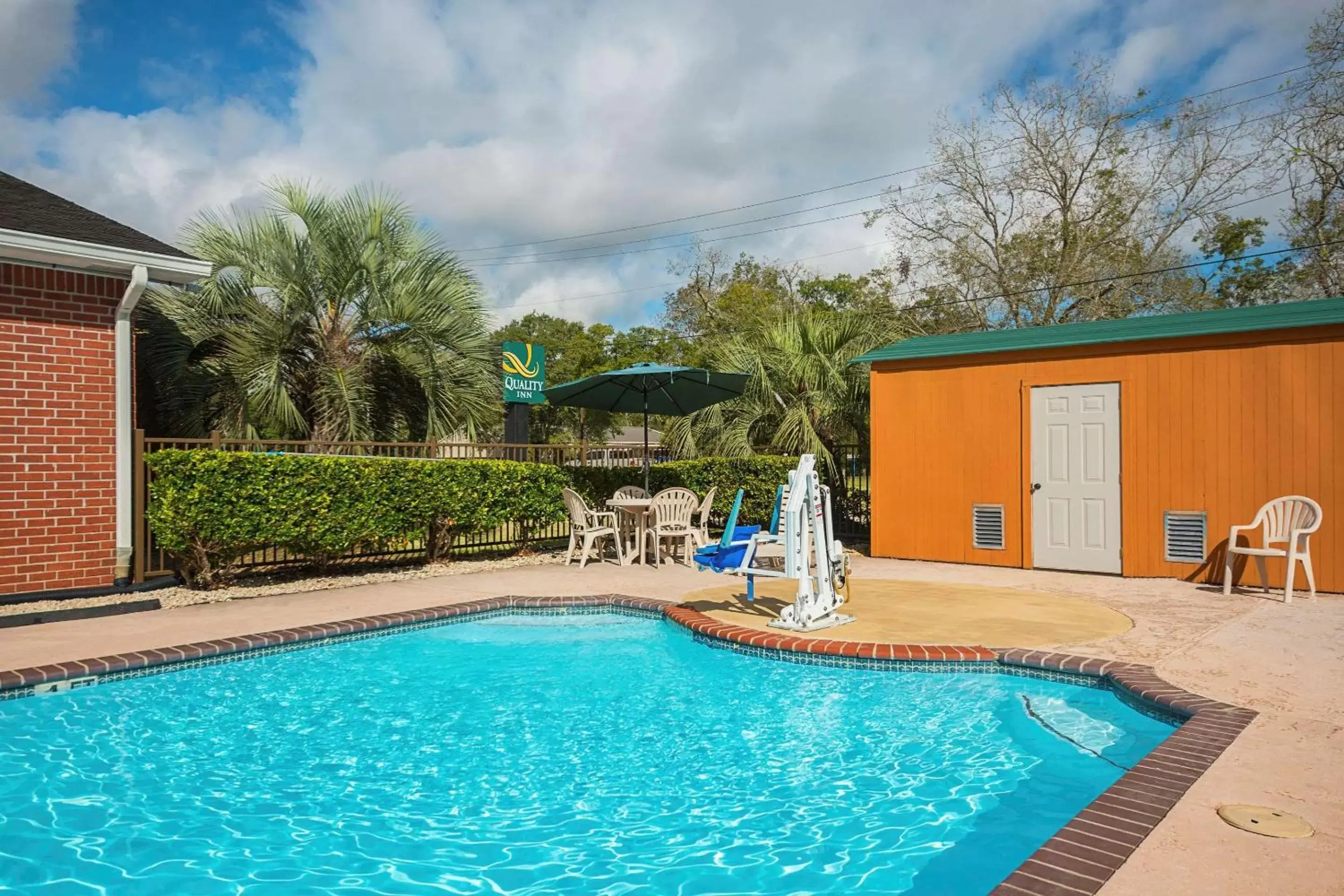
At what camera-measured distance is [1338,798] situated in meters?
2.95

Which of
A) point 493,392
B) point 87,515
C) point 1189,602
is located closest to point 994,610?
point 1189,602

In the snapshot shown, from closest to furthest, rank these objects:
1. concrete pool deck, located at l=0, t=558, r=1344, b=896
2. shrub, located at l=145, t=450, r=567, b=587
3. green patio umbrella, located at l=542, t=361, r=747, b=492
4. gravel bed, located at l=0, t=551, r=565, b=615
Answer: concrete pool deck, located at l=0, t=558, r=1344, b=896 < gravel bed, located at l=0, t=551, r=565, b=615 < shrub, located at l=145, t=450, r=567, b=587 < green patio umbrella, located at l=542, t=361, r=747, b=492

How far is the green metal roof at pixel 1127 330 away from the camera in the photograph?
7.93m

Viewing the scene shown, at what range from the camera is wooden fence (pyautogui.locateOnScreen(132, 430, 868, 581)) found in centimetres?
764

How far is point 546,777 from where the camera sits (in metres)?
3.81

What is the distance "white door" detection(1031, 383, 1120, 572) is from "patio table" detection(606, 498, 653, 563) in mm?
4455

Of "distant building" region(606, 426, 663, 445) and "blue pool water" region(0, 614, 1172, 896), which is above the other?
"distant building" region(606, 426, 663, 445)

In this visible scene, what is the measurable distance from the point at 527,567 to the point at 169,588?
143 inches

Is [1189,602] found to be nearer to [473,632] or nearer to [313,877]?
[473,632]

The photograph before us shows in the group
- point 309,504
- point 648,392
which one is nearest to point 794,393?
point 648,392

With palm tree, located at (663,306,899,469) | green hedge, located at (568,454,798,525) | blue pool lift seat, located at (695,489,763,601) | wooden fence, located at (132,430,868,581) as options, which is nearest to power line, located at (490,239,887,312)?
palm tree, located at (663,306,899,469)

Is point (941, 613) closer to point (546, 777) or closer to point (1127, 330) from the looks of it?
point (546, 777)

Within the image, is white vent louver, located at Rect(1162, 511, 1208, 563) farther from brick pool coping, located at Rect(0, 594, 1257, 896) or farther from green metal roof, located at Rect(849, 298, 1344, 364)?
brick pool coping, located at Rect(0, 594, 1257, 896)

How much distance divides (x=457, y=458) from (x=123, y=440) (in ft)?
11.4
